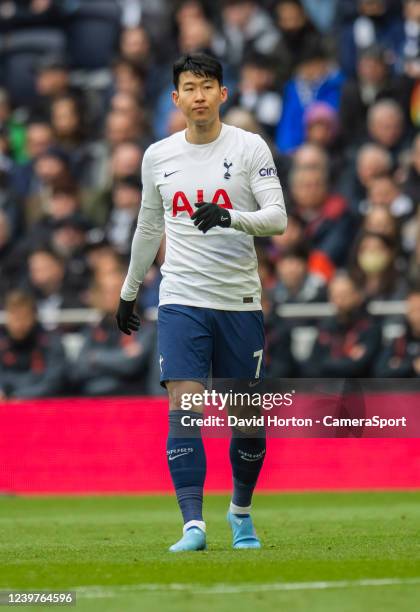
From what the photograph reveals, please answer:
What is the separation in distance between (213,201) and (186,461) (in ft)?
4.55

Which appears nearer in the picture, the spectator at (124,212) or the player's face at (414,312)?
the player's face at (414,312)

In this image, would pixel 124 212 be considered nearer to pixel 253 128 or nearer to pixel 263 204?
pixel 253 128

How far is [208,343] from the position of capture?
8.07m

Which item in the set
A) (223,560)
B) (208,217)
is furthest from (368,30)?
(223,560)

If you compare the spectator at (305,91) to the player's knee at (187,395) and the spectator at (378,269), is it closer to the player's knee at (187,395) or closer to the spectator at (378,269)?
the spectator at (378,269)

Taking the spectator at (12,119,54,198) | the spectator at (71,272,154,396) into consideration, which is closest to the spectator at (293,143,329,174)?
A: the spectator at (71,272,154,396)

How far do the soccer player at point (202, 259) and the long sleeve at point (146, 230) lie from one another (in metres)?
0.01

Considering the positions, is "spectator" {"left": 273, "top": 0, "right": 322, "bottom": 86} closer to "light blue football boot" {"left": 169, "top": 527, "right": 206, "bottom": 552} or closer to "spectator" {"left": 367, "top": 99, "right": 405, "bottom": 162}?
"spectator" {"left": 367, "top": 99, "right": 405, "bottom": 162}

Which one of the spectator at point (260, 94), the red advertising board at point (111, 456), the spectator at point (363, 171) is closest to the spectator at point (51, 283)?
the red advertising board at point (111, 456)

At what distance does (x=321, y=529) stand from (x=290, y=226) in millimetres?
6076

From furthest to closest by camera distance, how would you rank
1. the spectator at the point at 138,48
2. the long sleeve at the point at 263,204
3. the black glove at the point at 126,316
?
1. the spectator at the point at 138,48
2. the black glove at the point at 126,316
3. the long sleeve at the point at 263,204

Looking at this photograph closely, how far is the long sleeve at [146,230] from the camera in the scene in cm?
824

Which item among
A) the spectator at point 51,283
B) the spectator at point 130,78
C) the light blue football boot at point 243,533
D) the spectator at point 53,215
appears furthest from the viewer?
the spectator at point 130,78

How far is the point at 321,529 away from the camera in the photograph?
31.3ft
